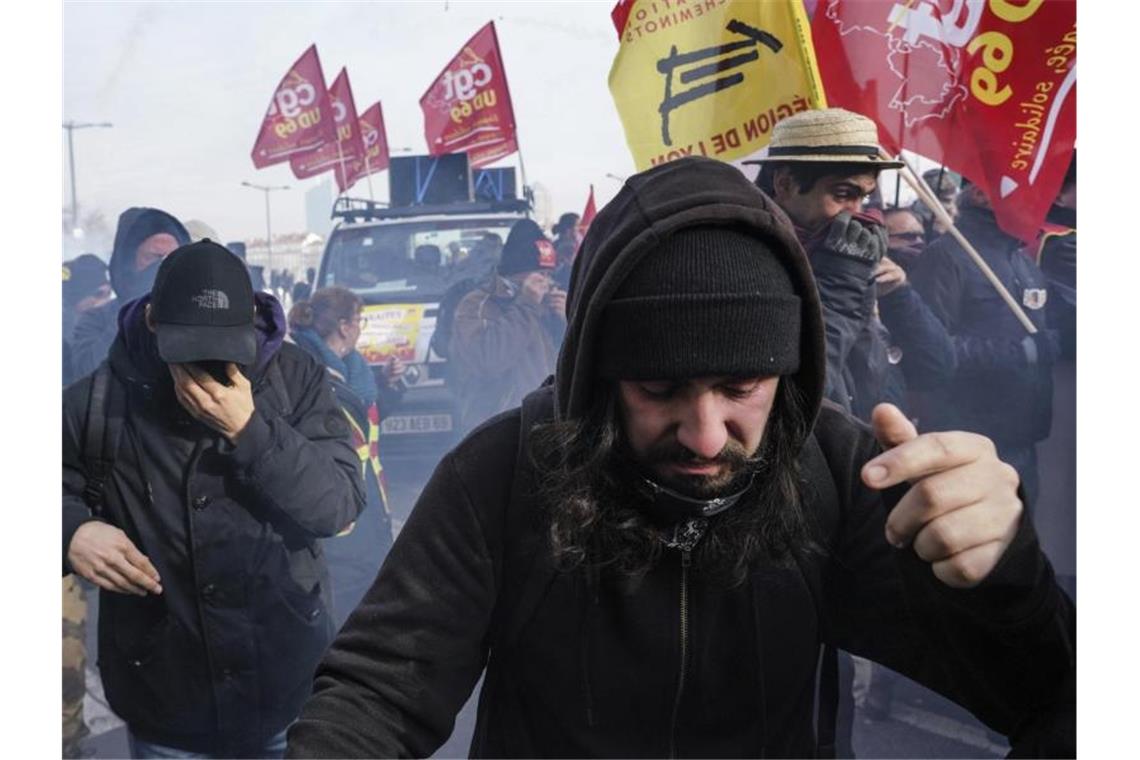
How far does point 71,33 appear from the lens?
2793 millimetres

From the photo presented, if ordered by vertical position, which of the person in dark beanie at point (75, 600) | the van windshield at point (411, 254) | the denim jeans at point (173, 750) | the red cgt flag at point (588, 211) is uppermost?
the red cgt flag at point (588, 211)

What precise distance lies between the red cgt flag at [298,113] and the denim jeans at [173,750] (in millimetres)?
1563

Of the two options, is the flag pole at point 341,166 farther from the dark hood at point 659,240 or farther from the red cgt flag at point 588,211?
the dark hood at point 659,240

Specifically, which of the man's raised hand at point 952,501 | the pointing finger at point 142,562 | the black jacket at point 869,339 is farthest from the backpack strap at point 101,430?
the man's raised hand at point 952,501

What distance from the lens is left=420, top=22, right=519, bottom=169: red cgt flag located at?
9.29ft

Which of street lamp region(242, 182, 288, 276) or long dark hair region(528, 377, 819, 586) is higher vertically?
street lamp region(242, 182, 288, 276)

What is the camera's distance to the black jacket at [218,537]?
262 centimetres

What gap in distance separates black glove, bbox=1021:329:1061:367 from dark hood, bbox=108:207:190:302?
7.91 feet

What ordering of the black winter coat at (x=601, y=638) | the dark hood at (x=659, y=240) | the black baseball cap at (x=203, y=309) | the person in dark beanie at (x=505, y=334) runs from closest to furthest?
the dark hood at (x=659, y=240) → the black winter coat at (x=601, y=638) → the black baseball cap at (x=203, y=309) → the person in dark beanie at (x=505, y=334)

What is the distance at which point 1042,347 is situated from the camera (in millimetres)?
3082

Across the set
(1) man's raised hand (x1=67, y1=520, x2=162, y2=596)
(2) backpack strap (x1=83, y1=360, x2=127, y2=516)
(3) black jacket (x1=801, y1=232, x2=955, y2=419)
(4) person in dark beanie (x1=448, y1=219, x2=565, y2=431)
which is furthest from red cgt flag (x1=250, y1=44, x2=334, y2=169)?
(3) black jacket (x1=801, y1=232, x2=955, y2=419)

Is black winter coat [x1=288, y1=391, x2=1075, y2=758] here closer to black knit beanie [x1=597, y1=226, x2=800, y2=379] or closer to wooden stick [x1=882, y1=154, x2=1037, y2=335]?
black knit beanie [x1=597, y1=226, x2=800, y2=379]

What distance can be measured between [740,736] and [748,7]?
6.50 feet
